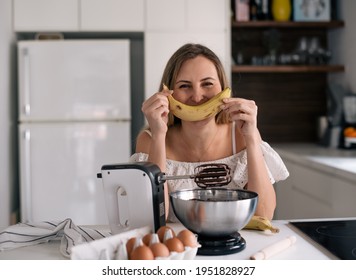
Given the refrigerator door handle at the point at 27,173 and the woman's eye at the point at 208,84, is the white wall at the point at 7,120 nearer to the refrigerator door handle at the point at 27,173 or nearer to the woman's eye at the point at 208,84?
the refrigerator door handle at the point at 27,173

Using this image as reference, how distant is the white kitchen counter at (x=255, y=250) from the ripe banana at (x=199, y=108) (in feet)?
1.36

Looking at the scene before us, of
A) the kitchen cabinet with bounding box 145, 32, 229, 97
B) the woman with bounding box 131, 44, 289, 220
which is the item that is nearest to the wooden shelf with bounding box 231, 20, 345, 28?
the kitchen cabinet with bounding box 145, 32, 229, 97

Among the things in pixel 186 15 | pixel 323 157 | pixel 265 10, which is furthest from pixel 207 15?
pixel 323 157

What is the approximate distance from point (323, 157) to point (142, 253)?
211 cm

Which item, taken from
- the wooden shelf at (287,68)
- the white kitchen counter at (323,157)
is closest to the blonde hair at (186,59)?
the white kitchen counter at (323,157)

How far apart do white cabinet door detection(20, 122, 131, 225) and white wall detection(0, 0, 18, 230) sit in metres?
0.09

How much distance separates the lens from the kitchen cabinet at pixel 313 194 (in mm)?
2367

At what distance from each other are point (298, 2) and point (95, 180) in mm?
1942

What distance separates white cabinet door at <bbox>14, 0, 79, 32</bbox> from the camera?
3150 millimetres

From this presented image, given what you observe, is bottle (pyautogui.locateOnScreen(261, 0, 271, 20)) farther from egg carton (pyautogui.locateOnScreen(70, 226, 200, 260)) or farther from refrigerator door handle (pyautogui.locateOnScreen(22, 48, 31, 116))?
egg carton (pyautogui.locateOnScreen(70, 226, 200, 260))

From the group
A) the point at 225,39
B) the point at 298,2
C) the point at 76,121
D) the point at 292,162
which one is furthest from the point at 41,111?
the point at 298,2

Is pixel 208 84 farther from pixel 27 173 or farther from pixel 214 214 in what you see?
pixel 27 173

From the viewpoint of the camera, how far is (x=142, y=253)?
91 cm
